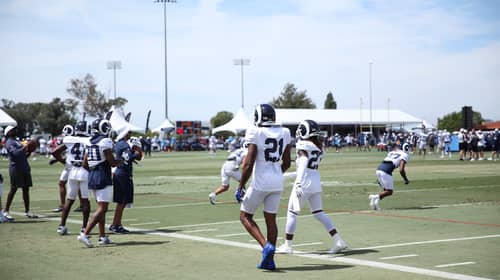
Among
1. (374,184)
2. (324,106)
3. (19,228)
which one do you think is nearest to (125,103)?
(324,106)

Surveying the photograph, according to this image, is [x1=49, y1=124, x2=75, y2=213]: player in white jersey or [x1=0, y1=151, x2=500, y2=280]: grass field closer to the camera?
[x1=0, y1=151, x2=500, y2=280]: grass field

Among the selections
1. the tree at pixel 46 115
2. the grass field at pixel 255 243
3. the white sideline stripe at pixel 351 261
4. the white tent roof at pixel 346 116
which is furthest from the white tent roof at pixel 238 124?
the white sideline stripe at pixel 351 261

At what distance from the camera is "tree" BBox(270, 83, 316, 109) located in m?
117

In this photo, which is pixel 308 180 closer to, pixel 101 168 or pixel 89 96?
pixel 101 168

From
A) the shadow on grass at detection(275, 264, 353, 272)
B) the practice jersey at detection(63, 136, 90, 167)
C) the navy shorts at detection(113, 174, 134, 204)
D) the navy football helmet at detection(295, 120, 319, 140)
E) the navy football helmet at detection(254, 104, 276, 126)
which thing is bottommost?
the shadow on grass at detection(275, 264, 353, 272)

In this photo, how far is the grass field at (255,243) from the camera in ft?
29.9

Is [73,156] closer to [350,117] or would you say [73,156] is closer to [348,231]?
[348,231]

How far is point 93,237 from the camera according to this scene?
12555mm

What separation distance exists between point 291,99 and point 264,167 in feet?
354

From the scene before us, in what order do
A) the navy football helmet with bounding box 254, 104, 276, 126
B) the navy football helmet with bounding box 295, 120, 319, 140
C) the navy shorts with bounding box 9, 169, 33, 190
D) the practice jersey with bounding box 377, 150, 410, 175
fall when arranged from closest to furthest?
the navy football helmet with bounding box 254, 104, 276, 126 → the navy football helmet with bounding box 295, 120, 319, 140 → the navy shorts with bounding box 9, 169, 33, 190 → the practice jersey with bounding box 377, 150, 410, 175

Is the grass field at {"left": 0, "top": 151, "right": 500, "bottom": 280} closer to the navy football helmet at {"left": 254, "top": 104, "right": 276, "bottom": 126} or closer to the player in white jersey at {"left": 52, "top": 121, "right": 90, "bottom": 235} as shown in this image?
the player in white jersey at {"left": 52, "top": 121, "right": 90, "bottom": 235}

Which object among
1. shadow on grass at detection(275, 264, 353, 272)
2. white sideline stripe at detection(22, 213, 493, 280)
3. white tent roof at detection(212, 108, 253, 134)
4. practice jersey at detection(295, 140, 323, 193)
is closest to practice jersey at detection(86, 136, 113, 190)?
white sideline stripe at detection(22, 213, 493, 280)

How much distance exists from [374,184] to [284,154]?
47.5 feet

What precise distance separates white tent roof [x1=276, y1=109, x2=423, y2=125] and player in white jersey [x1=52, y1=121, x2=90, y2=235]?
72.8 meters
